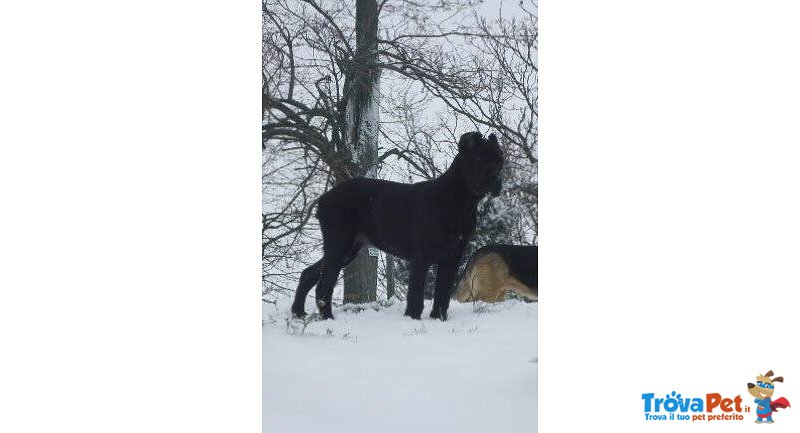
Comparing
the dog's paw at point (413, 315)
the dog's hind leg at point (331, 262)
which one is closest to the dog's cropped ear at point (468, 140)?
the dog's hind leg at point (331, 262)

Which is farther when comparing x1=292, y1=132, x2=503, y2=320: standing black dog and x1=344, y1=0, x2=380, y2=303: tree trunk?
x1=344, y1=0, x2=380, y2=303: tree trunk

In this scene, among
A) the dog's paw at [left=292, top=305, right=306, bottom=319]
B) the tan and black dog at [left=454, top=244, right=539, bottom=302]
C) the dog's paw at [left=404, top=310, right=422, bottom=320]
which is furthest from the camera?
the dog's paw at [left=404, top=310, right=422, bottom=320]

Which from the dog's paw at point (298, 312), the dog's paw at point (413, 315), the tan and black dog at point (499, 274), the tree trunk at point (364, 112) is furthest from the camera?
the tree trunk at point (364, 112)

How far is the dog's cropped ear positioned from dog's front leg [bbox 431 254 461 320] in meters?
0.60

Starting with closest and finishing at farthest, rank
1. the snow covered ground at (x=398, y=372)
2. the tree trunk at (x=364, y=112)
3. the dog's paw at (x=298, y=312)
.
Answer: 1. the snow covered ground at (x=398, y=372)
2. the dog's paw at (x=298, y=312)
3. the tree trunk at (x=364, y=112)

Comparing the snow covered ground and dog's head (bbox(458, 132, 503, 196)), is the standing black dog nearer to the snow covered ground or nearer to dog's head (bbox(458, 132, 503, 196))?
dog's head (bbox(458, 132, 503, 196))

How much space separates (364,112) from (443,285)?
1.02m

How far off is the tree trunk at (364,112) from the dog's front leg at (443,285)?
33 cm

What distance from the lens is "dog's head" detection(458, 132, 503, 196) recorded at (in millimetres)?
4965
